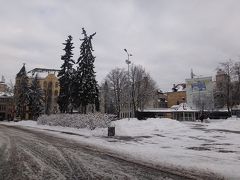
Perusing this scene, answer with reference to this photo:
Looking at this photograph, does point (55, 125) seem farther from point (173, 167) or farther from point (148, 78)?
point (148, 78)

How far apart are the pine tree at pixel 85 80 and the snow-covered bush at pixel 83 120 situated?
14.1 ft

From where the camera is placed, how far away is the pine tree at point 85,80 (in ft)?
152

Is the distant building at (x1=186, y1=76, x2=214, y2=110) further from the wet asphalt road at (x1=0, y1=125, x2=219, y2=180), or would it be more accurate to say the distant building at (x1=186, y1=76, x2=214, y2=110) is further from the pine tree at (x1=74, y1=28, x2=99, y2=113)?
the wet asphalt road at (x1=0, y1=125, x2=219, y2=180)

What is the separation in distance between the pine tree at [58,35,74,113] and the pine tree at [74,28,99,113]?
435cm

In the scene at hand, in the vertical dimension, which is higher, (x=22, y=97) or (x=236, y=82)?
(x=236, y=82)

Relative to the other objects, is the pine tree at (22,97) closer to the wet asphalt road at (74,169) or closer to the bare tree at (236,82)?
the bare tree at (236,82)

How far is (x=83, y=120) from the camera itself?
36.3 metres

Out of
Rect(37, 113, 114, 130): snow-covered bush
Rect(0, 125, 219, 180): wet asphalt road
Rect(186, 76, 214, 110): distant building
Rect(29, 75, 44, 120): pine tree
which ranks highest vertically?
Rect(186, 76, 214, 110): distant building

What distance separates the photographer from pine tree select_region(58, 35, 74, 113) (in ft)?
173

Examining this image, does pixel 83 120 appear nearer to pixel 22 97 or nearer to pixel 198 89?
pixel 22 97

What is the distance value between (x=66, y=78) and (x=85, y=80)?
859cm

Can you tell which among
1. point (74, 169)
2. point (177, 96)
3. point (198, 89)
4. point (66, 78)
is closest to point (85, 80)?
point (66, 78)

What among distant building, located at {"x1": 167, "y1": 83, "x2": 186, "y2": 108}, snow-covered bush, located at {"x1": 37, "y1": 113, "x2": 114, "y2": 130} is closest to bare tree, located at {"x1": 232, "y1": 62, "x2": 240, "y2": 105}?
snow-covered bush, located at {"x1": 37, "y1": 113, "x2": 114, "y2": 130}

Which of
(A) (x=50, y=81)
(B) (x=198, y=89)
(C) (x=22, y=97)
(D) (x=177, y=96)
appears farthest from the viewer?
(D) (x=177, y=96)
